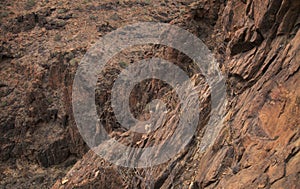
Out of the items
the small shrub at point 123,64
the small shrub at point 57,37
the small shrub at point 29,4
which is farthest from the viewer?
the small shrub at point 29,4

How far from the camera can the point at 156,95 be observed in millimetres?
15664

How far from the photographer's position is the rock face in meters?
7.53

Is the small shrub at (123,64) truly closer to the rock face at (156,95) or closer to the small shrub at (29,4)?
the rock face at (156,95)

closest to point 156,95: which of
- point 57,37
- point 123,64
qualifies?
point 123,64

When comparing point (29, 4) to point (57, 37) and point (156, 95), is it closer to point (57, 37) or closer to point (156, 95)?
point (57, 37)

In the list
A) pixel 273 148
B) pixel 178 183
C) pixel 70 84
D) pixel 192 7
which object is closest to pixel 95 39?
pixel 70 84

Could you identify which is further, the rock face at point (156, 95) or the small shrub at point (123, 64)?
the small shrub at point (123, 64)

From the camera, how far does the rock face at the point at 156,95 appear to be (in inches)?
296

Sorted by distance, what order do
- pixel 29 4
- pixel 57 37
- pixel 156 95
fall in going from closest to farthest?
pixel 156 95 → pixel 57 37 → pixel 29 4

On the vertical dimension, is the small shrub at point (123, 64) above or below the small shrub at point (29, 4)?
below

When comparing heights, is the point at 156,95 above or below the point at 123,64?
above

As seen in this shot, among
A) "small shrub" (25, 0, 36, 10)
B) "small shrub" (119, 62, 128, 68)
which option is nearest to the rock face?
"small shrub" (119, 62, 128, 68)

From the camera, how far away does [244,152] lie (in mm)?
7883

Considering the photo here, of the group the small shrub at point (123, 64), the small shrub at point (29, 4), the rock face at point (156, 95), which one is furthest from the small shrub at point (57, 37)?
the small shrub at point (123, 64)
